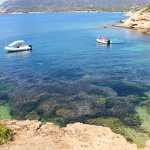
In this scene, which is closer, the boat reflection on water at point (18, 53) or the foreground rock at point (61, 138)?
the foreground rock at point (61, 138)

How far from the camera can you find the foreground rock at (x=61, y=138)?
13.8 metres

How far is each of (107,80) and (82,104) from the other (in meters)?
11.6

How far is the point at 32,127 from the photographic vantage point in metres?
16.9

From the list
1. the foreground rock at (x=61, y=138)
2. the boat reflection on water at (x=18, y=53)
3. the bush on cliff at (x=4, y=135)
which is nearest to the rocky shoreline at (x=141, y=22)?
the boat reflection on water at (x=18, y=53)

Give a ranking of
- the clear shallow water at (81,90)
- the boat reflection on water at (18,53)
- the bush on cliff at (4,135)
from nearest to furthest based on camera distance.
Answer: the bush on cliff at (4,135) → the clear shallow water at (81,90) → the boat reflection on water at (18,53)

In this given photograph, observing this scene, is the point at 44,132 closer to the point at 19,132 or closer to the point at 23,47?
the point at 19,132

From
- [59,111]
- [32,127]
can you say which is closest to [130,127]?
[59,111]

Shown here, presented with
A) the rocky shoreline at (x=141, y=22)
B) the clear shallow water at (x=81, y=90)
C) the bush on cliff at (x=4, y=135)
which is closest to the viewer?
the bush on cliff at (x=4, y=135)

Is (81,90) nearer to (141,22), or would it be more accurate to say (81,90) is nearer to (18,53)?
(18,53)

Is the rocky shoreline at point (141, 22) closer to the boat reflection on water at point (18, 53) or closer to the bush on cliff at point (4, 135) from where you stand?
the boat reflection on water at point (18, 53)

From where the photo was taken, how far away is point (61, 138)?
50.2 feet

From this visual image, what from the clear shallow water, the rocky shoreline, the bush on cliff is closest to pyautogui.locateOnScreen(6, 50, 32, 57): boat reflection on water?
the clear shallow water

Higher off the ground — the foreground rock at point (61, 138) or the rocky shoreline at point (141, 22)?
the rocky shoreline at point (141, 22)

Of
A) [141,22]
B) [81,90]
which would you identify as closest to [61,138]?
[81,90]
